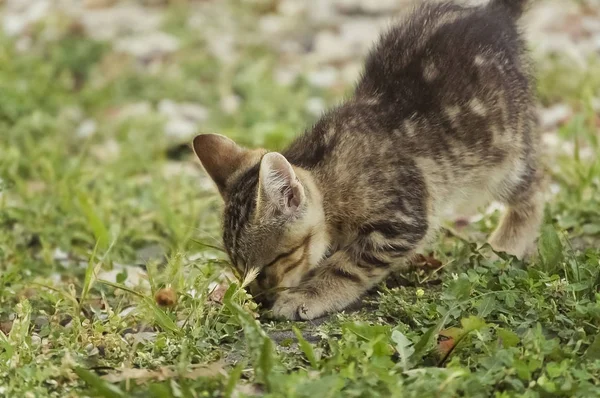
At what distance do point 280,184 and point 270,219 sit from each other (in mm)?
157

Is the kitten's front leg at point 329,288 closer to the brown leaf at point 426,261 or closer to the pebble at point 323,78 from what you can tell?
the brown leaf at point 426,261

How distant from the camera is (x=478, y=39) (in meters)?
4.20

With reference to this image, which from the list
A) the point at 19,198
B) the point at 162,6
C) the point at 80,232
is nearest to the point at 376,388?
the point at 80,232

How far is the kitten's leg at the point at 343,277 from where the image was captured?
3.66 metres

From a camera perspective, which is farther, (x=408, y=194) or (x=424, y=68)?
(x=424, y=68)

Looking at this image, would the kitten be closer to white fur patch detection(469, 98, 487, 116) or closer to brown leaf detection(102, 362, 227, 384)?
white fur patch detection(469, 98, 487, 116)

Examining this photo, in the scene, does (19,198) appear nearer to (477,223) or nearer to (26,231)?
(26,231)

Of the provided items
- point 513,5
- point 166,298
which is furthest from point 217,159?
point 513,5

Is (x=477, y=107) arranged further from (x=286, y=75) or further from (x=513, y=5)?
(x=286, y=75)

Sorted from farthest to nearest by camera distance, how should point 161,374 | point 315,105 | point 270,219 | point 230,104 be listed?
point 230,104, point 315,105, point 270,219, point 161,374

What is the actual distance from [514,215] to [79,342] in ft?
7.44

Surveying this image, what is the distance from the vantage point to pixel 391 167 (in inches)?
154

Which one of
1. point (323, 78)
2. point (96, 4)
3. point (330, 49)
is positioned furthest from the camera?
point (96, 4)

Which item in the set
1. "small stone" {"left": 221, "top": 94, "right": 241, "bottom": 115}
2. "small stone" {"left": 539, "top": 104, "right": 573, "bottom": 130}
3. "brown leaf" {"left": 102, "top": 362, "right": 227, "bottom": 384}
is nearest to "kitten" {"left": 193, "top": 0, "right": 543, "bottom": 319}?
"brown leaf" {"left": 102, "top": 362, "right": 227, "bottom": 384}
